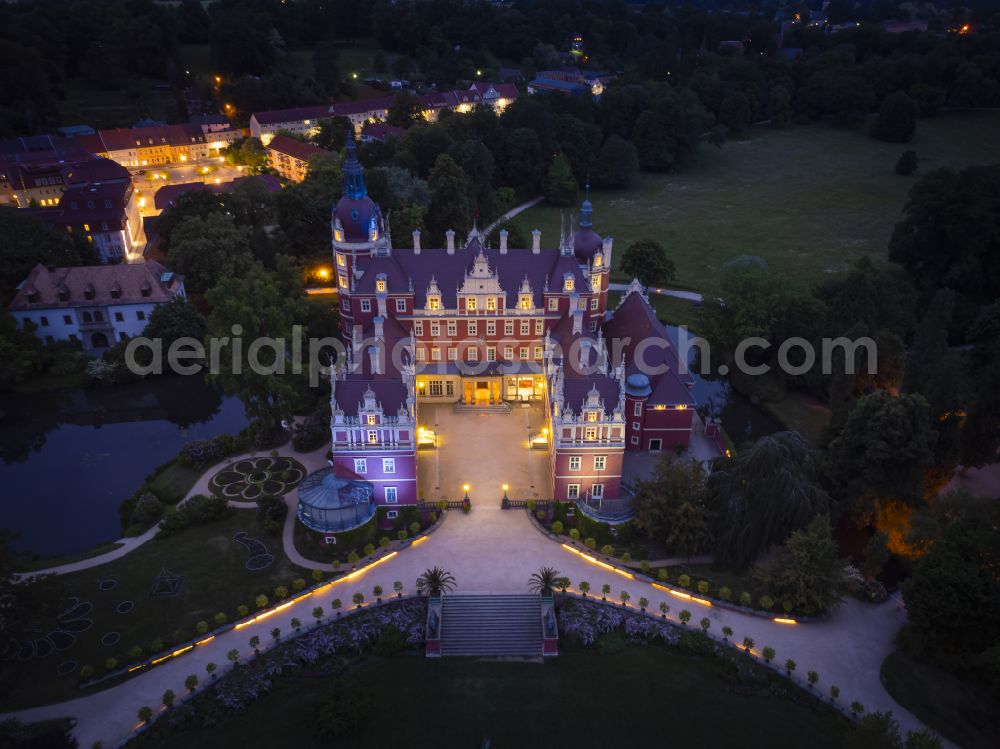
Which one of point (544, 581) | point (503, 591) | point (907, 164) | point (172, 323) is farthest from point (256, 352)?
point (907, 164)

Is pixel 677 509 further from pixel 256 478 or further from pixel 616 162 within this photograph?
pixel 616 162

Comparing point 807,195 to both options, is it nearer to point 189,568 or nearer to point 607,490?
point 607,490

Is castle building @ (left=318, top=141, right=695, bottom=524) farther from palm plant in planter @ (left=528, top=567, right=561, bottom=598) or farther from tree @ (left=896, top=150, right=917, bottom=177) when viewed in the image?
tree @ (left=896, top=150, right=917, bottom=177)

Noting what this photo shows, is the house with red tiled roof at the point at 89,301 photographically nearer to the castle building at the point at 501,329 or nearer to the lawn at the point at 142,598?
the castle building at the point at 501,329

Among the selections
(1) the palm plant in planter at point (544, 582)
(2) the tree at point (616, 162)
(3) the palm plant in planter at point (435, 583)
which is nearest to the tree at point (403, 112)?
(2) the tree at point (616, 162)

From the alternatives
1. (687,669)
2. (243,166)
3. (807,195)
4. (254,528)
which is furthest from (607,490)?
(243,166)

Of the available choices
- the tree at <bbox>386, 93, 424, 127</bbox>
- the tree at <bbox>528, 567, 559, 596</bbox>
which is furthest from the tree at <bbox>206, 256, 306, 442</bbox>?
the tree at <bbox>386, 93, 424, 127</bbox>

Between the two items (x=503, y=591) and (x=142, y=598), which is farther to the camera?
(x=503, y=591)
